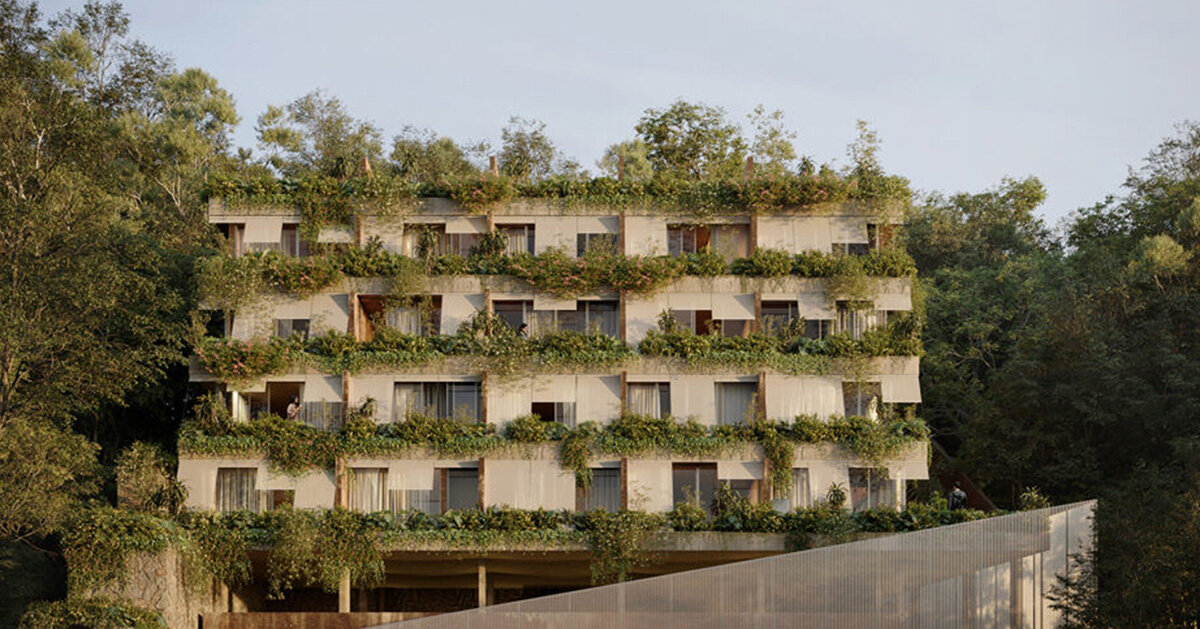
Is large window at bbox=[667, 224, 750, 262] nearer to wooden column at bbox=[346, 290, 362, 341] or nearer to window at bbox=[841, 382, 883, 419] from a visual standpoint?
window at bbox=[841, 382, 883, 419]

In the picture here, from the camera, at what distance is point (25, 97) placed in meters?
47.8

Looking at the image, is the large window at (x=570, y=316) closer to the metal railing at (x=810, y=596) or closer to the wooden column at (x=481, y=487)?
the wooden column at (x=481, y=487)

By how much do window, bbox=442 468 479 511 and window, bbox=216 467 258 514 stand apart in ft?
17.8

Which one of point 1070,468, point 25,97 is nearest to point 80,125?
point 25,97

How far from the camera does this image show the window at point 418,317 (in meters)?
46.4

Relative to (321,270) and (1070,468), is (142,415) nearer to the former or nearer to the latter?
(321,270)

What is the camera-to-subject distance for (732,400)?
149 ft

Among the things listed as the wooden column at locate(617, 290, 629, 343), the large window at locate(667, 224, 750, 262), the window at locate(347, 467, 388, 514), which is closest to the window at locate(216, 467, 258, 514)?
the window at locate(347, 467, 388, 514)

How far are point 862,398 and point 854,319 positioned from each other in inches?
97.4

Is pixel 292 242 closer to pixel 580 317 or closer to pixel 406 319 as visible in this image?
pixel 406 319

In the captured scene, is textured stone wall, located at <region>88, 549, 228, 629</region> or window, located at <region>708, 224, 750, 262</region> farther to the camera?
window, located at <region>708, 224, 750, 262</region>

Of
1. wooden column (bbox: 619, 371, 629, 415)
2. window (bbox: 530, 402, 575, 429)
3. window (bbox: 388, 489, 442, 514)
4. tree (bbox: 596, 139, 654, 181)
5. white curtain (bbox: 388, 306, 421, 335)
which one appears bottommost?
window (bbox: 388, 489, 442, 514)

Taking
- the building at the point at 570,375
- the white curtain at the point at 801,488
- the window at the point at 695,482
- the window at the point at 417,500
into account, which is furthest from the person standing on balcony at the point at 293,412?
the white curtain at the point at 801,488

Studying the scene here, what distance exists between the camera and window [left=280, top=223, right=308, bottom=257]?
47.4m
